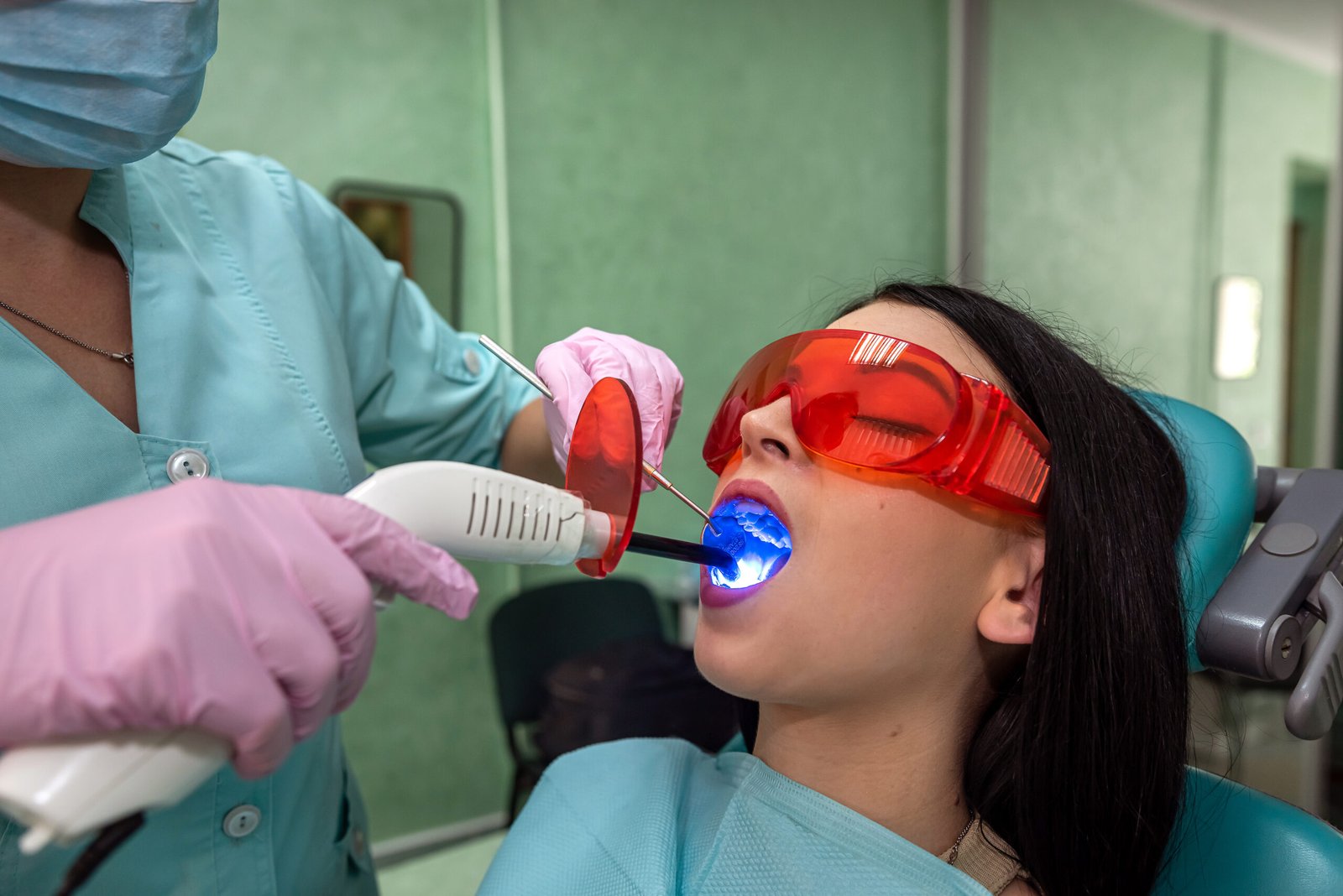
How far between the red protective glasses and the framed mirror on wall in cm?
203

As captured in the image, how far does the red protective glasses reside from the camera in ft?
3.05

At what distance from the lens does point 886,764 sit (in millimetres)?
1008

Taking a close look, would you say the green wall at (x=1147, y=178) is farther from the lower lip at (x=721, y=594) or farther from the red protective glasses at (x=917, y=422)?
the lower lip at (x=721, y=594)

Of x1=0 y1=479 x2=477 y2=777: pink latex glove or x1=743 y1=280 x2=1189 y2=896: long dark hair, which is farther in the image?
x1=743 y1=280 x2=1189 y2=896: long dark hair

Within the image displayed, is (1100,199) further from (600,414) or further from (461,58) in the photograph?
(600,414)

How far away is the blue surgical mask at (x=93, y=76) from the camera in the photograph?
78 cm

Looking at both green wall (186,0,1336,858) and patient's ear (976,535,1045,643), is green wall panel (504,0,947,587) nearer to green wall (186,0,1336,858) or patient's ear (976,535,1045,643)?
green wall (186,0,1336,858)

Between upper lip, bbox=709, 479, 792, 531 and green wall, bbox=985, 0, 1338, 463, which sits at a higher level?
green wall, bbox=985, 0, 1338, 463

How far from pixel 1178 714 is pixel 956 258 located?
3.17 m

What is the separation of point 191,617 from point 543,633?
6.99 ft

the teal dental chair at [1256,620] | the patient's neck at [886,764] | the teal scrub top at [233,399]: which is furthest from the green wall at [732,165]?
the patient's neck at [886,764]

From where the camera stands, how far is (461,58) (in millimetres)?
2797

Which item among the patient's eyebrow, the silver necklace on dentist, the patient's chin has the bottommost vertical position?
the patient's chin

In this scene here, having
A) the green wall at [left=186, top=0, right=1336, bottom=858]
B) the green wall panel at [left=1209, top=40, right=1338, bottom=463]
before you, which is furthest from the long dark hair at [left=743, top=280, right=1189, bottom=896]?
the green wall panel at [left=1209, top=40, right=1338, bottom=463]
